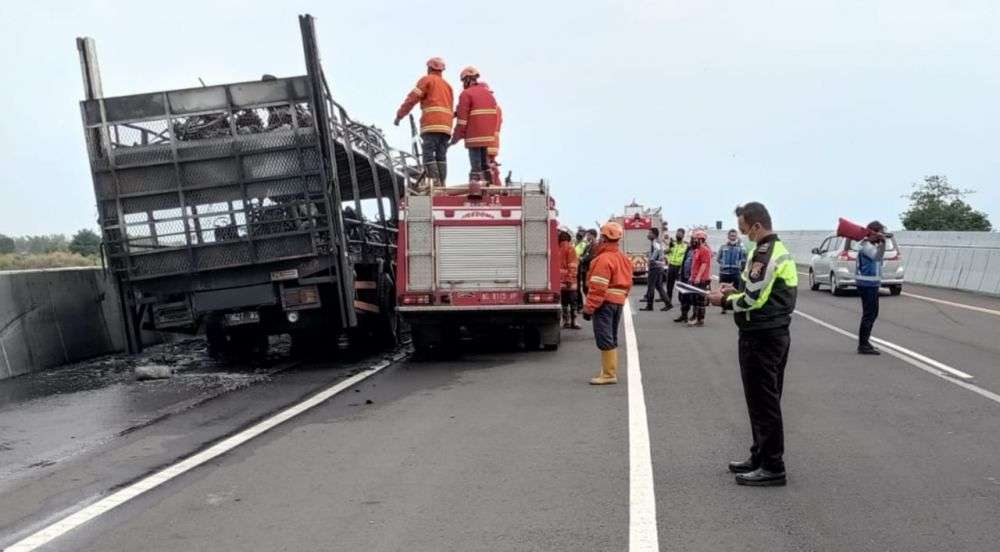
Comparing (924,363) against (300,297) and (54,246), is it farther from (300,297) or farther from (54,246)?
(54,246)

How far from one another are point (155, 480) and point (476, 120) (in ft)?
31.8

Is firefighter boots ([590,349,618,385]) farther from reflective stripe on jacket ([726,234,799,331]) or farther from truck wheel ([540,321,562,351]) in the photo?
reflective stripe on jacket ([726,234,799,331])

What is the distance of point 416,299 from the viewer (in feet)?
46.0

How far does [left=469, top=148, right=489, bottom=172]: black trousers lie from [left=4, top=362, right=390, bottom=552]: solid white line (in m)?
5.77

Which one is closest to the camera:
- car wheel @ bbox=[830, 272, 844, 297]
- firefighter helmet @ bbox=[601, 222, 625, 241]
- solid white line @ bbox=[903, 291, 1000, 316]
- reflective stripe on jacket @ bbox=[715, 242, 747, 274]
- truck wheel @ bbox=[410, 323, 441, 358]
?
firefighter helmet @ bbox=[601, 222, 625, 241]

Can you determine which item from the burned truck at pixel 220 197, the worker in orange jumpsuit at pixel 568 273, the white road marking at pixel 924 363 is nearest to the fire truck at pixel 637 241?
the worker in orange jumpsuit at pixel 568 273

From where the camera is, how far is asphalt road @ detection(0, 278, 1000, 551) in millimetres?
5730

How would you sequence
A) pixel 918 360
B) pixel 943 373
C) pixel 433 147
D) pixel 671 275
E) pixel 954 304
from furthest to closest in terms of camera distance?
1. pixel 954 304
2. pixel 671 275
3. pixel 433 147
4. pixel 918 360
5. pixel 943 373

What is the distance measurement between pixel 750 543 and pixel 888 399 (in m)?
5.26

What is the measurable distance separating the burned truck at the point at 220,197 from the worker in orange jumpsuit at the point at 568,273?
4.68 m

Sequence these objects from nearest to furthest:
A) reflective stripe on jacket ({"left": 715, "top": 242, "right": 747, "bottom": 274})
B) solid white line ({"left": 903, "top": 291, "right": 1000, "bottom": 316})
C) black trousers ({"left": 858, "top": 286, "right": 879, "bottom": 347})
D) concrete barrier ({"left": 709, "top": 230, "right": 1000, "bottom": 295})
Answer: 1. black trousers ({"left": 858, "top": 286, "right": 879, "bottom": 347})
2. reflective stripe on jacket ({"left": 715, "top": 242, "right": 747, "bottom": 274})
3. solid white line ({"left": 903, "top": 291, "right": 1000, "bottom": 316})
4. concrete barrier ({"left": 709, "top": 230, "right": 1000, "bottom": 295})

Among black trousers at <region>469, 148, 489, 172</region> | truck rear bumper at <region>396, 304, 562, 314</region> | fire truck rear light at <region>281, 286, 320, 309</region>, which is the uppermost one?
black trousers at <region>469, 148, 489, 172</region>

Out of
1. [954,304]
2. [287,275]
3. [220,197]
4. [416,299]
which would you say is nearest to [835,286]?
[954,304]

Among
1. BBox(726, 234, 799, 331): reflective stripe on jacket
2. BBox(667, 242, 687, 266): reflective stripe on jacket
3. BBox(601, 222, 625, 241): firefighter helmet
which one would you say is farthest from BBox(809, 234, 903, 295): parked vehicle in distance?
BBox(726, 234, 799, 331): reflective stripe on jacket
